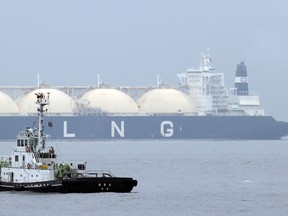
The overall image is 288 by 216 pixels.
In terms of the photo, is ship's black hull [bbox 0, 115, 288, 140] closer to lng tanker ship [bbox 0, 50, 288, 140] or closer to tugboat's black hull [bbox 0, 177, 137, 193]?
lng tanker ship [bbox 0, 50, 288, 140]

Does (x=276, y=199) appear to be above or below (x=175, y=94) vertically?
below

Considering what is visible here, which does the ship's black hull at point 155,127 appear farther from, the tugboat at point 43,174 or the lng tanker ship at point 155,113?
the tugboat at point 43,174

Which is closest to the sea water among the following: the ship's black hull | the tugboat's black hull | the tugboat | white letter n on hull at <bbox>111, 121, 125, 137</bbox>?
the tugboat's black hull

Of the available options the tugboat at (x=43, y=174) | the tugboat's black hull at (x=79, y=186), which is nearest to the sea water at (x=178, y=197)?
the tugboat's black hull at (x=79, y=186)

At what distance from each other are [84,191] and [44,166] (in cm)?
213

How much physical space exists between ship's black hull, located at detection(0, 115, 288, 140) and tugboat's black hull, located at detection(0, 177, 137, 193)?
117710mm

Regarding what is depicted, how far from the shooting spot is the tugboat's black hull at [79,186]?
190 feet

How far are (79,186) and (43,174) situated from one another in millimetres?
1700

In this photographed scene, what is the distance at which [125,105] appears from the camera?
605 ft

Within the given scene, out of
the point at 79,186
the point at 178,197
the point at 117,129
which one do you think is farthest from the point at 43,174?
the point at 117,129

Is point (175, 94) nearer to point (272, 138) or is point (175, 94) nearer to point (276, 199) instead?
point (272, 138)

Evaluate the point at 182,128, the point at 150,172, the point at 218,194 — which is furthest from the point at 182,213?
the point at 182,128

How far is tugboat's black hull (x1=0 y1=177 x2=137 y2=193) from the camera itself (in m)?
57.8

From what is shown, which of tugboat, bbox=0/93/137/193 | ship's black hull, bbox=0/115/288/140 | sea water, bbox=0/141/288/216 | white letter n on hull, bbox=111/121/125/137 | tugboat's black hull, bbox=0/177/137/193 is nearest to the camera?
sea water, bbox=0/141/288/216
